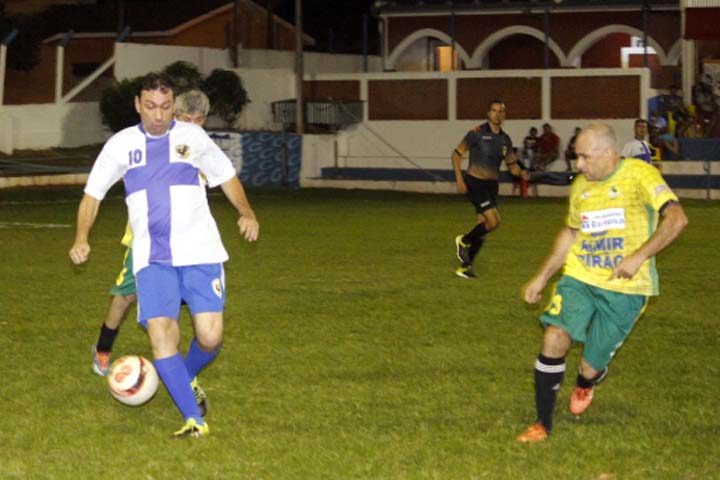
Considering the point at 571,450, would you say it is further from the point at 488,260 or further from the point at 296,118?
the point at 296,118

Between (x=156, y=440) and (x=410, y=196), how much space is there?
998 inches

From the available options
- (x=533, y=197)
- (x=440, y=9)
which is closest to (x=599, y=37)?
(x=440, y=9)

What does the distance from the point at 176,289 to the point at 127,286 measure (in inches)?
64.6

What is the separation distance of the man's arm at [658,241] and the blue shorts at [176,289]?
2.18 meters

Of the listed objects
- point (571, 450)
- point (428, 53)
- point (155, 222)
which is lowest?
point (571, 450)

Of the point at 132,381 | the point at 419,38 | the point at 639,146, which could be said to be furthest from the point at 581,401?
the point at 419,38

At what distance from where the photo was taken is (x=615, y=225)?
289 inches

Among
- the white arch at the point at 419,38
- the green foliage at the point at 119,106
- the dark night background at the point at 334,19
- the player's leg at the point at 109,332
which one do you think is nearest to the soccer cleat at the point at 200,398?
the player's leg at the point at 109,332

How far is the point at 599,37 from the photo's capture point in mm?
48594

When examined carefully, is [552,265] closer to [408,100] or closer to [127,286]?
[127,286]

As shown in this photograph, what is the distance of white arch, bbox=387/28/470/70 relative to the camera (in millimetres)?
50650

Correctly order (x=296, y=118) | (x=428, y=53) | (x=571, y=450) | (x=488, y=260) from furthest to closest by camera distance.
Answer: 1. (x=428, y=53)
2. (x=296, y=118)
3. (x=488, y=260)
4. (x=571, y=450)

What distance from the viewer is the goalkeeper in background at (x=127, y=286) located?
8141 mm

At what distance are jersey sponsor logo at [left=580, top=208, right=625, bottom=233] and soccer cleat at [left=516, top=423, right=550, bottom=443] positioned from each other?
1.12m
